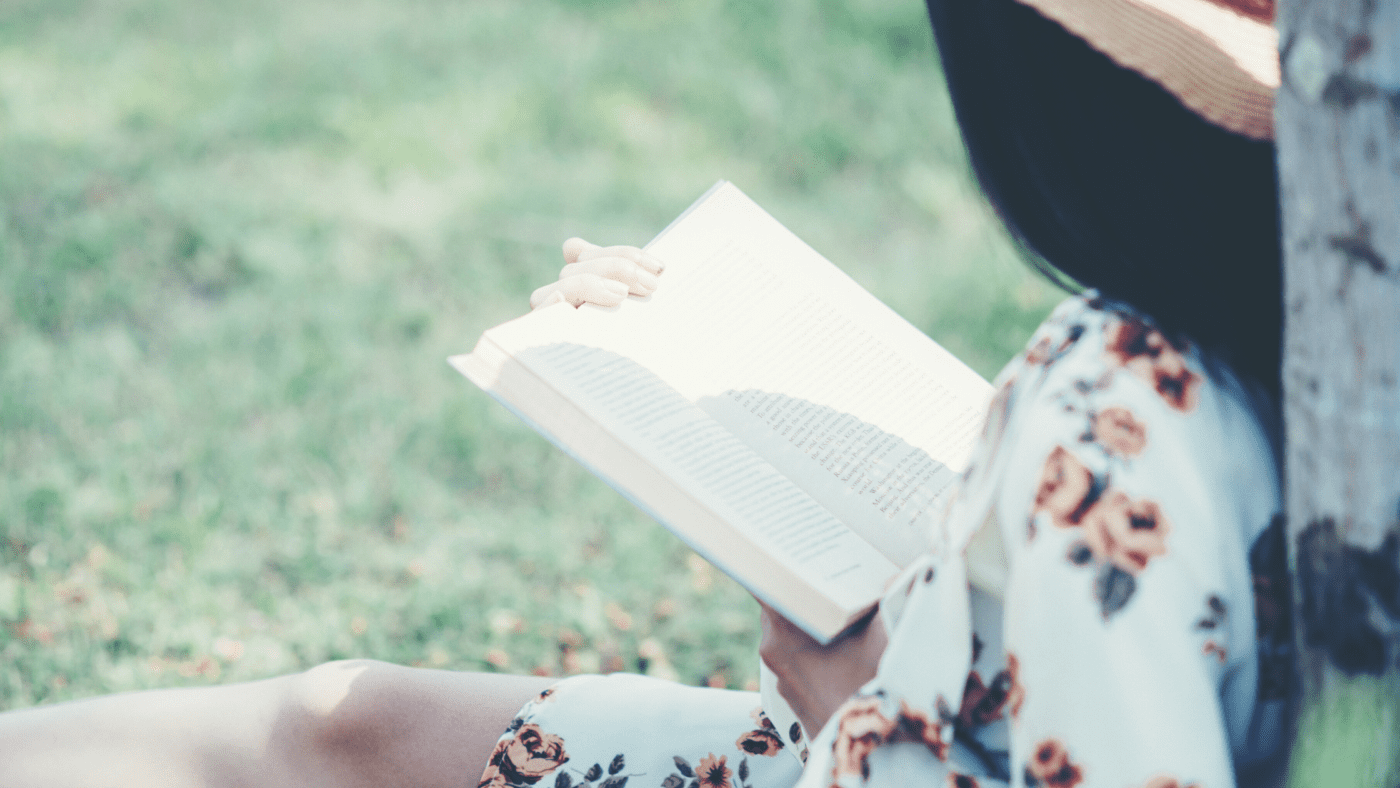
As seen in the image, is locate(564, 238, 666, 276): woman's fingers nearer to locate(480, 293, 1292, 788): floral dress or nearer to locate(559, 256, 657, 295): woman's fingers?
locate(559, 256, 657, 295): woman's fingers

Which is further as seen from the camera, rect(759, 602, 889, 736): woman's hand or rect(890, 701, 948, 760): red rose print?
rect(759, 602, 889, 736): woman's hand

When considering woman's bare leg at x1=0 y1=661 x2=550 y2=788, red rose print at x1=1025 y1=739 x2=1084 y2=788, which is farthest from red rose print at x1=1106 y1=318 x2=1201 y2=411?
woman's bare leg at x1=0 y1=661 x2=550 y2=788

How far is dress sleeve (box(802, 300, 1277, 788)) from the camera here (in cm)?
68

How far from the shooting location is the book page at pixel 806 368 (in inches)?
43.1

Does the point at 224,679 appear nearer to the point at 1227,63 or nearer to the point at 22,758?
the point at 22,758

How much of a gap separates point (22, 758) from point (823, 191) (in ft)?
10.6

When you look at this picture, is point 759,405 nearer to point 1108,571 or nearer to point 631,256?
point 631,256

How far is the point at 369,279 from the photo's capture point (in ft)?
11.0

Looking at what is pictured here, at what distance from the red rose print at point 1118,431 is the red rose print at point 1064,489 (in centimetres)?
2

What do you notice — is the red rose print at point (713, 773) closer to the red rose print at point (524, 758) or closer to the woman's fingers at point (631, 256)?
the red rose print at point (524, 758)

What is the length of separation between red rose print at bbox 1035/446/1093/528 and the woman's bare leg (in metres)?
0.74

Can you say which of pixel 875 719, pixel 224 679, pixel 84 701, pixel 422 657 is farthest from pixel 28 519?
pixel 875 719

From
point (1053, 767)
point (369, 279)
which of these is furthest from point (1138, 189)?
point (369, 279)

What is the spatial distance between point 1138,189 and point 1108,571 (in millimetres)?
280
